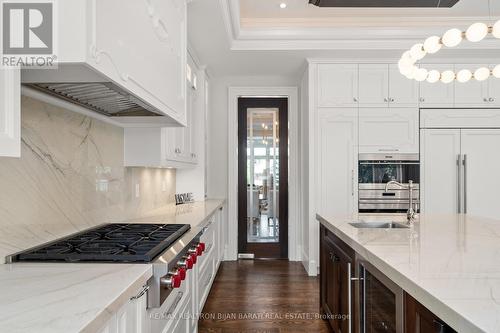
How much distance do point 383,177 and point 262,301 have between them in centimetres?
204

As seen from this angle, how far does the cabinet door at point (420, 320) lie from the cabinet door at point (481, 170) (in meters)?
3.51

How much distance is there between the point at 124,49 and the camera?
133cm

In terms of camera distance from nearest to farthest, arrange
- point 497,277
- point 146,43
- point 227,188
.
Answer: point 497,277
point 146,43
point 227,188

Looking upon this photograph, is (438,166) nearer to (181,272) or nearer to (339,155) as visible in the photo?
(339,155)

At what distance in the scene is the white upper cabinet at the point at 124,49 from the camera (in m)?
1.05

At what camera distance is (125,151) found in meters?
2.63

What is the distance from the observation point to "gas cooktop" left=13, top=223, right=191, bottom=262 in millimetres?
1417

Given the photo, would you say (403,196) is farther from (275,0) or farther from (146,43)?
(146,43)

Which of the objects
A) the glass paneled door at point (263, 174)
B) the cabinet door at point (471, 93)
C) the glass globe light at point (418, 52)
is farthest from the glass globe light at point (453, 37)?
the glass paneled door at point (263, 174)

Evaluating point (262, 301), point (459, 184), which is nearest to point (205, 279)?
point (262, 301)

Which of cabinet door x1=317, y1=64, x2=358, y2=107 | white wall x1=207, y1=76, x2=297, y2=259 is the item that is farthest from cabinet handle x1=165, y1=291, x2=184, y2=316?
white wall x1=207, y1=76, x2=297, y2=259

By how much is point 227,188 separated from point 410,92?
2700 millimetres

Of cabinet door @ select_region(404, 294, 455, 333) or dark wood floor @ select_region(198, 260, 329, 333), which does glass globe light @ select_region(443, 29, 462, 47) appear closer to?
cabinet door @ select_region(404, 294, 455, 333)

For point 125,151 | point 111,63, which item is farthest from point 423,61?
point 111,63
